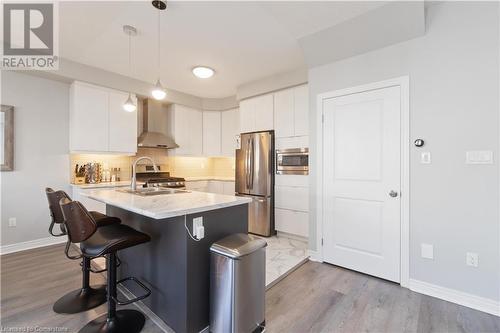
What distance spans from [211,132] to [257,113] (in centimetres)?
151

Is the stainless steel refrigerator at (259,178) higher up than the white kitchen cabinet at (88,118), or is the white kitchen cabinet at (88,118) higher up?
the white kitchen cabinet at (88,118)

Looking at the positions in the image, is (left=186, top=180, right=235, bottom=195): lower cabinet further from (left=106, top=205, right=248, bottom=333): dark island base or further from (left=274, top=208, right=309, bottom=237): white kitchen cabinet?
(left=106, top=205, right=248, bottom=333): dark island base

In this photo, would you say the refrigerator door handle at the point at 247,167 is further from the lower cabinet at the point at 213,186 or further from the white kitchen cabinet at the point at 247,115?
the lower cabinet at the point at 213,186

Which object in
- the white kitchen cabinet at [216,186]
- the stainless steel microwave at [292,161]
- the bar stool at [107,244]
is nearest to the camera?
the bar stool at [107,244]

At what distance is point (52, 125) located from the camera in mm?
3621

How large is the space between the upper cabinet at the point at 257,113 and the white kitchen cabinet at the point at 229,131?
0.69m

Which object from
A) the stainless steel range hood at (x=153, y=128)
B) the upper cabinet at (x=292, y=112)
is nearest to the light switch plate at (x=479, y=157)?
the upper cabinet at (x=292, y=112)

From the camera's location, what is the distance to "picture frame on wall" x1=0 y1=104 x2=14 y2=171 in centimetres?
318

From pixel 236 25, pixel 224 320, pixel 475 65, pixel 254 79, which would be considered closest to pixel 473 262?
pixel 475 65

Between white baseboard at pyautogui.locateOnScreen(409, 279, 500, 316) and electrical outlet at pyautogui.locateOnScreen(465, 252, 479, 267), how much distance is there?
0.27 meters

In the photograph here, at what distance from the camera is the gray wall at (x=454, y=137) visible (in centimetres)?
202

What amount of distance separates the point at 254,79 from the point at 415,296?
363 centimetres

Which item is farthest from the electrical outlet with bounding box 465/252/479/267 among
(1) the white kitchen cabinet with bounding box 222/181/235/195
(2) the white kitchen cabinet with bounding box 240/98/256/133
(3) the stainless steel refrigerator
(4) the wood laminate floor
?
(1) the white kitchen cabinet with bounding box 222/181/235/195

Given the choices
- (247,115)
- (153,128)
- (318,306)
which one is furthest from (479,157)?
(153,128)
